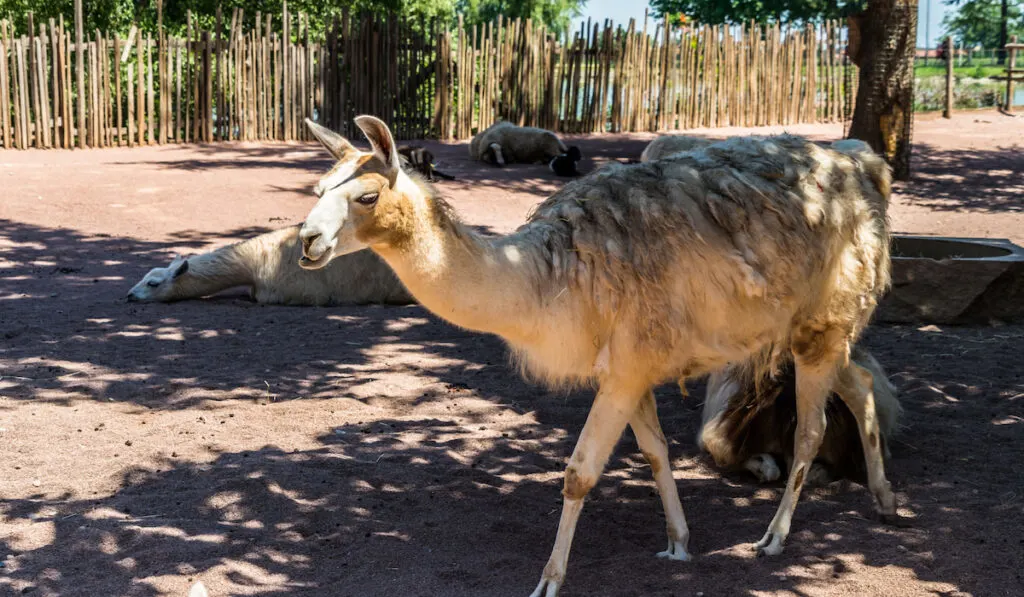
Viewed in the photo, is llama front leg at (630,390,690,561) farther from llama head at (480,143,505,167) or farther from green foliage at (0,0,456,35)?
green foliage at (0,0,456,35)

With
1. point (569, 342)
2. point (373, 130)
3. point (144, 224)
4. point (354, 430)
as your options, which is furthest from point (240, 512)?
point (144, 224)

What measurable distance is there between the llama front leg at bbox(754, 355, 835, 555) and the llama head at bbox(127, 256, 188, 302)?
19.9ft

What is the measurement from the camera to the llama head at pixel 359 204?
10.5 ft

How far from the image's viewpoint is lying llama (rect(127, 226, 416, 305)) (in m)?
8.91

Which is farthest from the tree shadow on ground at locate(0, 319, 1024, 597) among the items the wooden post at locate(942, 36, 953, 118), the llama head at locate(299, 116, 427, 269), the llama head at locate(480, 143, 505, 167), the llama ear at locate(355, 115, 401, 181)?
the wooden post at locate(942, 36, 953, 118)

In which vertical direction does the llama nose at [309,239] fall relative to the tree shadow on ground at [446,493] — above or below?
above

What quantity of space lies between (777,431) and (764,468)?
0.67 feet

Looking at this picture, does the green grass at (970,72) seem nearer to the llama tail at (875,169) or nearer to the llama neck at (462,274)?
the llama tail at (875,169)

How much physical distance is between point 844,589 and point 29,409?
4.48 m

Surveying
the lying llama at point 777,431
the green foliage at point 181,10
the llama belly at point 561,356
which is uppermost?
the green foliage at point 181,10

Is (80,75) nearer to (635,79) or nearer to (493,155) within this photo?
(493,155)

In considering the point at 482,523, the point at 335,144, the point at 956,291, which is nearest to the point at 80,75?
the point at 956,291

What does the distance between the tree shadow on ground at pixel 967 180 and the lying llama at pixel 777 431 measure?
9.02 metres

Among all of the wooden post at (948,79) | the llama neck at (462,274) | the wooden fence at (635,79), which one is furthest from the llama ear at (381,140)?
the wooden post at (948,79)
